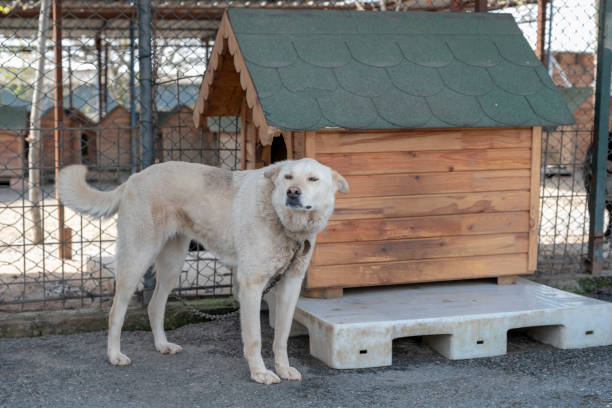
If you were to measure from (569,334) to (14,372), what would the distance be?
3.46m

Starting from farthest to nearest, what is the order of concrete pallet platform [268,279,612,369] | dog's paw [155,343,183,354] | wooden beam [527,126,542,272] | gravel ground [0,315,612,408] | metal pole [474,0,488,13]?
metal pole [474,0,488,13], wooden beam [527,126,542,272], dog's paw [155,343,183,354], concrete pallet platform [268,279,612,369], gravel ground [0,315,612,408]

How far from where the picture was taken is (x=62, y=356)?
4129 mm

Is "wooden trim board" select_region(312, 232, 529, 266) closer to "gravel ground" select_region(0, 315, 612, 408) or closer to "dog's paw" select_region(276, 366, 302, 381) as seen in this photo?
"gravel ground" select_region(0, 315, 612, 408)

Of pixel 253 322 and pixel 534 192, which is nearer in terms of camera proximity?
pixel 253 322

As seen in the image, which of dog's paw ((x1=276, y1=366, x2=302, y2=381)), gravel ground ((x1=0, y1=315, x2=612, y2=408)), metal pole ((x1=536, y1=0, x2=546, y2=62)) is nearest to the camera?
gravel ground ((x1=0, y1=315, x2=612, y2=408))

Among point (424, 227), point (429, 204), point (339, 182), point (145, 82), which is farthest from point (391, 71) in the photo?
point (145, 82)

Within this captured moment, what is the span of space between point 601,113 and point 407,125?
229cm

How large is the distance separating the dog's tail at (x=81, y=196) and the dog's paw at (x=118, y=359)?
0.86 metres

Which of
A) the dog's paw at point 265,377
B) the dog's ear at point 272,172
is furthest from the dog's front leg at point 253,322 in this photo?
the dog's ear at point 272,172

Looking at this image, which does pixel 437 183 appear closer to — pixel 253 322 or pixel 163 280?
pixel 253 322

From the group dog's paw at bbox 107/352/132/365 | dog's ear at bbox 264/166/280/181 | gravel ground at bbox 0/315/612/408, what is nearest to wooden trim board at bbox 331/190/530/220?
dog's ear at bbox 264/166/280/181

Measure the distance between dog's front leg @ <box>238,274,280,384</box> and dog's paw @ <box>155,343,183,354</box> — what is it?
0.80 meters

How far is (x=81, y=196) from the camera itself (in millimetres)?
3996

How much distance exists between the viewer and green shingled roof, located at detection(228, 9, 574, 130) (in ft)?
13.1
